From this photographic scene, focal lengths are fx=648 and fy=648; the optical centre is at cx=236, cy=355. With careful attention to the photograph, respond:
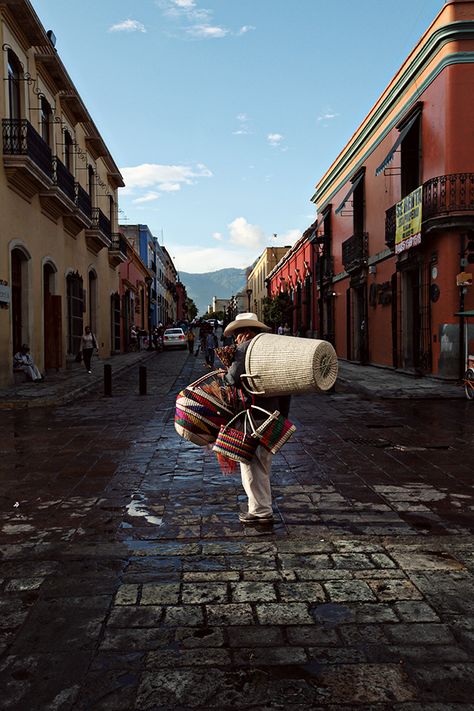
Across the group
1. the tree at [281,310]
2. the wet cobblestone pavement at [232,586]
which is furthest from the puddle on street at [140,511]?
the tree at [281,310]

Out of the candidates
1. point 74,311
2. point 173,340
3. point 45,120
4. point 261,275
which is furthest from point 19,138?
point 261,275

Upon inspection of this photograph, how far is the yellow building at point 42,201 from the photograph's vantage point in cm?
1464

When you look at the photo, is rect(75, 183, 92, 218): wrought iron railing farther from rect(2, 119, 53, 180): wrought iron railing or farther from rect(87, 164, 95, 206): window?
rect(2, 119, 53, 180): wrought iron railing

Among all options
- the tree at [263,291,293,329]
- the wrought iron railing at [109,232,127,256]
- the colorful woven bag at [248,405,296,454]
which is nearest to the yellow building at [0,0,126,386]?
the wrought iron railing at [109,232,127,256]

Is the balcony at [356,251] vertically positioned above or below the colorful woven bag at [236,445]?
above

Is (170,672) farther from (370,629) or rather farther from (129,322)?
(129,322)

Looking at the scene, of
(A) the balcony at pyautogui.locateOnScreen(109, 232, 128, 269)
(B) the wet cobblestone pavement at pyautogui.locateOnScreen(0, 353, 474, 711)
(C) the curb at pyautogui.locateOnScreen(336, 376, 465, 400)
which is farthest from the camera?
(A) the balcony at pyautogui.locateOnScreen(109, 232, 128, 269)

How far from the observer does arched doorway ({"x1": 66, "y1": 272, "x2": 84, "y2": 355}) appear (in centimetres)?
2130

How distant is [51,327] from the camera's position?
18328 mm

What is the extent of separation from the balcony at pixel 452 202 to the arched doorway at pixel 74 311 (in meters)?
11.6

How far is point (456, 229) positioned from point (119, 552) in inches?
510

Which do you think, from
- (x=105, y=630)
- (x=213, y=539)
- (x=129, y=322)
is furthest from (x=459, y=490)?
(x=129, y=322)

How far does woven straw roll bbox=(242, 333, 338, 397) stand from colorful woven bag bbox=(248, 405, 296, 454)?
177 mm

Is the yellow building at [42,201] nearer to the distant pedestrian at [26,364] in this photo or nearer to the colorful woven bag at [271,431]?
the distant pedestrian at [26,364]
